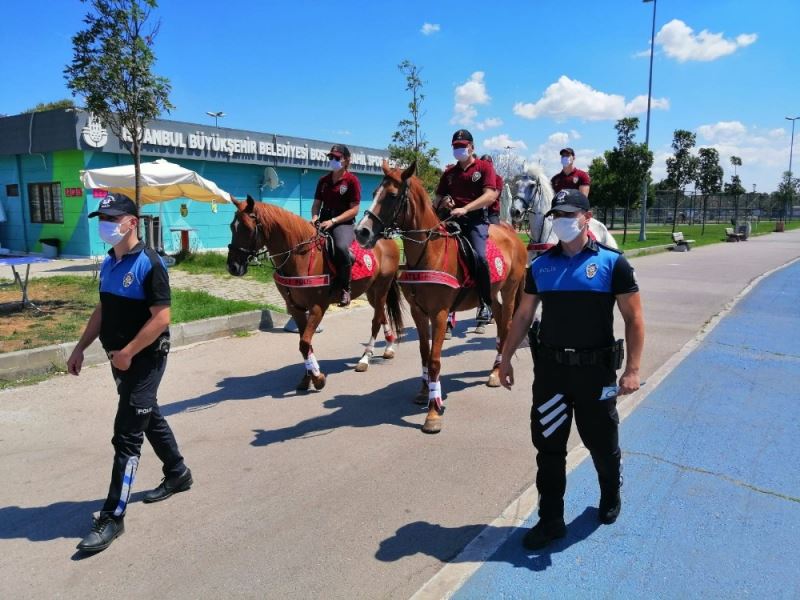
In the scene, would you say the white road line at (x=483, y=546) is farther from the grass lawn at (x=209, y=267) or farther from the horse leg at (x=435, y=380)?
the grass lawn at (x=209, y=267)

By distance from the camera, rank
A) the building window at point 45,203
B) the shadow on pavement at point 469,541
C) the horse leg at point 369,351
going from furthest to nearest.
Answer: the building window at point 45,203, the horse leg at point 369,351, the shadow on pavement at point 469,541

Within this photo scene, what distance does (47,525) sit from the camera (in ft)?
11.9

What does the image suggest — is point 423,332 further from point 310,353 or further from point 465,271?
point 310,353

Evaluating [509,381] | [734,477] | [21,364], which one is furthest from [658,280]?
[21,364]

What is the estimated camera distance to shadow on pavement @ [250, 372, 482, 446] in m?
5.19

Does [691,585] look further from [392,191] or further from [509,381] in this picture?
[392,191]

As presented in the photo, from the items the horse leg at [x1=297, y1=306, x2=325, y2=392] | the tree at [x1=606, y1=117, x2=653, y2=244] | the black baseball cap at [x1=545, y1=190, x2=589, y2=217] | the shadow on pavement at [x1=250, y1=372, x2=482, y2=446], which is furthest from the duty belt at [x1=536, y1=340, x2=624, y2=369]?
the tree at [x1=606, y1=117, x2=653, y2=244]

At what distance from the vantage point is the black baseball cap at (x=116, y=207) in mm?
3396

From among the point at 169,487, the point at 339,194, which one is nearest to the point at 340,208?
the point at 339,194

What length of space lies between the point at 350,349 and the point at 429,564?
5409 mm

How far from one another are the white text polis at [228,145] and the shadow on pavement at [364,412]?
12492 mm

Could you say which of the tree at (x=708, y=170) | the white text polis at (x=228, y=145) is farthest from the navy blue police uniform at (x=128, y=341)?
the tree at (x=708, y=170)

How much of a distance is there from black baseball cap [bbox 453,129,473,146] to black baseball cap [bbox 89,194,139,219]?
3.37m

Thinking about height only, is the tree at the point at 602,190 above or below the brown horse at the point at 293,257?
above
